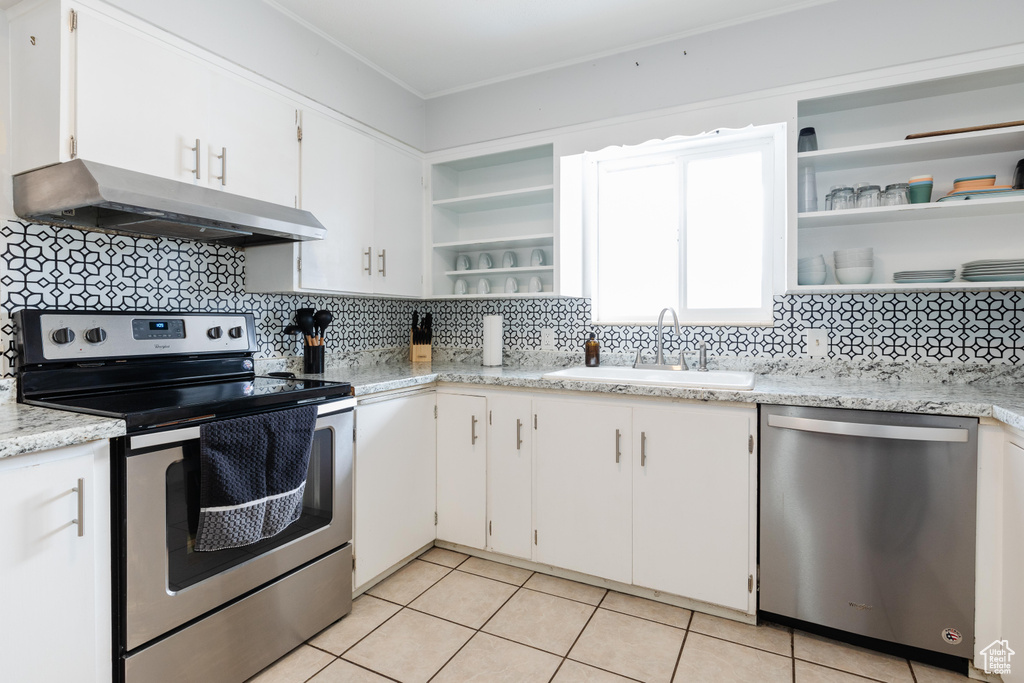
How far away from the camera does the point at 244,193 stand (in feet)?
6.77

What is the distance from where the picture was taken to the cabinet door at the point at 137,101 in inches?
63.7

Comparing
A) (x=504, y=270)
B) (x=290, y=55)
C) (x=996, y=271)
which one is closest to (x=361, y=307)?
(x=504, y=270)

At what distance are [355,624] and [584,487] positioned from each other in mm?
1047

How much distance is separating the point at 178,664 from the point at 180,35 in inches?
79.5

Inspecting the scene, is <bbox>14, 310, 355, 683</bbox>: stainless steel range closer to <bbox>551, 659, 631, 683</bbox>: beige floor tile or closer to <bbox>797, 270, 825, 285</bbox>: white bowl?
<bbox>551, 659, 631, 683</bbox>: beige floor tile

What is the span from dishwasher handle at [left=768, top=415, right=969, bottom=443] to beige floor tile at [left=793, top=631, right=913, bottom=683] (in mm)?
765

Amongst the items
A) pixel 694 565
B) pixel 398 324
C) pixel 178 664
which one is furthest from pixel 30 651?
pixel 398 324

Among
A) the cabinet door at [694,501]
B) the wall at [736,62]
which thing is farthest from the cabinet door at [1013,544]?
the wall at [736,62]

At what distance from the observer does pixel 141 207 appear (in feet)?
5.24

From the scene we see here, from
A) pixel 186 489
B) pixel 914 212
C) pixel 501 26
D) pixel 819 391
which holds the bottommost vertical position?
pixel 186 489

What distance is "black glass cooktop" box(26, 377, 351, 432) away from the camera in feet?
4.68

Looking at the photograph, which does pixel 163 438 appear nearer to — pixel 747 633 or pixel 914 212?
pixel 747 633

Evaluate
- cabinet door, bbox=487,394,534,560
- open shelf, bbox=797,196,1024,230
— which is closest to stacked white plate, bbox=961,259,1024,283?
open shelf, bbox=797,196,1024,230

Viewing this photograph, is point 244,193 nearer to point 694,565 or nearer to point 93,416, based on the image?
point 93,416
